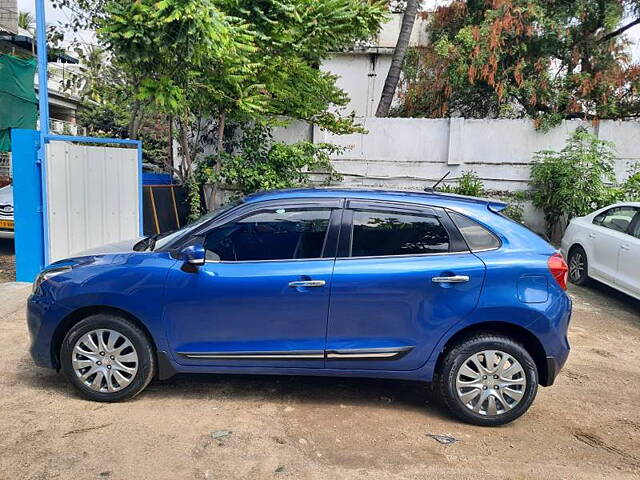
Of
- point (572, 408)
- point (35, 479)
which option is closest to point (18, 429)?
point (35, 479)

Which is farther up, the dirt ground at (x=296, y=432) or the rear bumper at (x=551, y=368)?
the rear bumper at (x=551, y=368)

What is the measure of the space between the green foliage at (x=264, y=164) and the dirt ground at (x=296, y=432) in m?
5.44

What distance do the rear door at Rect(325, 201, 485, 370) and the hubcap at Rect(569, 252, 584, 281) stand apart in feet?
16.9

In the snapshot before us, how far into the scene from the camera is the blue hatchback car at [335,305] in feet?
12.0

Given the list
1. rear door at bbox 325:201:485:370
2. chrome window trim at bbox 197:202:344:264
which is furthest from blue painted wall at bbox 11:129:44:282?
rear door at bbox 325:201:485:370

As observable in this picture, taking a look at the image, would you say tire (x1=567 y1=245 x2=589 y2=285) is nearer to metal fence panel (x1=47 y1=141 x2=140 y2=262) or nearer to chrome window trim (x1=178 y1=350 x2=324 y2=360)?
chrome window trim (x1=178 y1=350 x2=324 y2=360)

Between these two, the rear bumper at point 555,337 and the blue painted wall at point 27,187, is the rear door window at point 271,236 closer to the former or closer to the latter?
the rear bumper at point 555,337

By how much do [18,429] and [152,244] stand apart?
5.07 ft

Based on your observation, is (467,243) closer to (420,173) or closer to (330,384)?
(330,384)

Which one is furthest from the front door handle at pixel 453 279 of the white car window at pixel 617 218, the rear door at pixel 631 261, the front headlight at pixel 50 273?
the white car window at pixel 617 218

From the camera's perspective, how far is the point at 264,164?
9.74 meters

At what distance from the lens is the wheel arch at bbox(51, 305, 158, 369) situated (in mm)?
3859

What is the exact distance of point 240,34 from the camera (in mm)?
7227

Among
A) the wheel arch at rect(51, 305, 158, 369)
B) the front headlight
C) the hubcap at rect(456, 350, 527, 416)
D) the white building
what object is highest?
the white building
